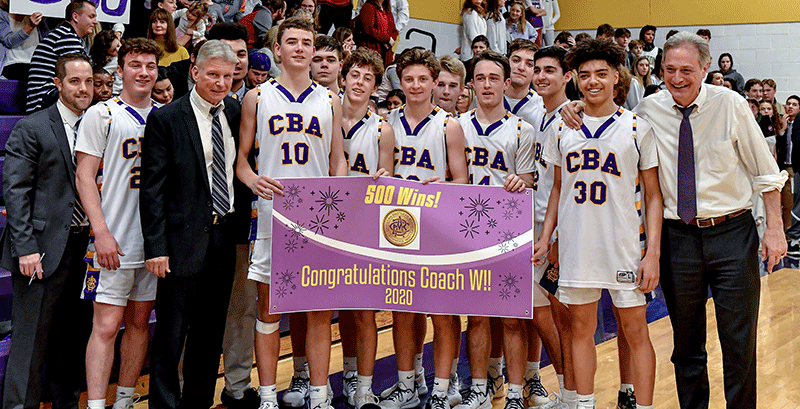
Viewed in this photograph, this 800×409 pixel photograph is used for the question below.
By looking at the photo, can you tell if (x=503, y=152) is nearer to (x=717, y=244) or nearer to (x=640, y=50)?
(x=717, y=244)

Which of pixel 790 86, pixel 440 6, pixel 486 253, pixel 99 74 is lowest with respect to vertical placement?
pixel 486 253

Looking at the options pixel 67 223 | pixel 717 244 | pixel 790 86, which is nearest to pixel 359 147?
pixel 67 223

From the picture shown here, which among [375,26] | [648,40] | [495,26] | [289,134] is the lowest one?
[289,134]

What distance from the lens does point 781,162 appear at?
11.8 meters

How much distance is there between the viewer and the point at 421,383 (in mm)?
4375

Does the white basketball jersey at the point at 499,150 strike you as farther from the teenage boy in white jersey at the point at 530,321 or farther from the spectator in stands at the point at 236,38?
the spectator in stands at the point at 236,38

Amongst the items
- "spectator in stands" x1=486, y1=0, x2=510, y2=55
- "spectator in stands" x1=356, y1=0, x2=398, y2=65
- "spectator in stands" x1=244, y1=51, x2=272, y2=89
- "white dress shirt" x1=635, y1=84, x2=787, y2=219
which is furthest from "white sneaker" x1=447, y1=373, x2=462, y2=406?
"spectator in stands" x1=486, y1=0, x2=510, y2=55

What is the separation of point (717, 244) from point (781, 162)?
978 centimetres

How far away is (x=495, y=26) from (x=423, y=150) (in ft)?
25.6

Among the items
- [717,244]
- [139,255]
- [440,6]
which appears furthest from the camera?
[440,6]

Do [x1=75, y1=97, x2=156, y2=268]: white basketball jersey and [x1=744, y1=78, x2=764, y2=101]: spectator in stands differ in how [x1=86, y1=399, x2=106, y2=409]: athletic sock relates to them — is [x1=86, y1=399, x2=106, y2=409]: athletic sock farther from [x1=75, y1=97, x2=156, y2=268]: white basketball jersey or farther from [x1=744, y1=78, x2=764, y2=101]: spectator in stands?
[x1=744, y1=78, x2=764, y2=101]: spectator in stands

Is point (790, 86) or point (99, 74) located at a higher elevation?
point (790, 86)

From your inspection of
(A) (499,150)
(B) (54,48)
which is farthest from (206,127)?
(B) (54,48)

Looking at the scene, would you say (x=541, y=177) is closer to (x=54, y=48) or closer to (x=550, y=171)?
(x=550, y=171)
